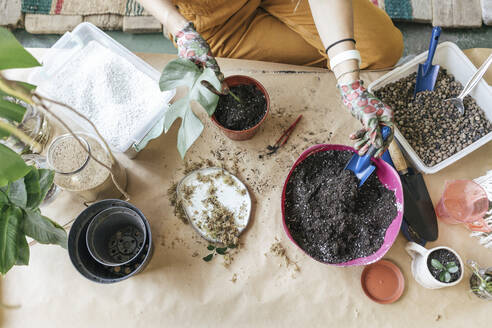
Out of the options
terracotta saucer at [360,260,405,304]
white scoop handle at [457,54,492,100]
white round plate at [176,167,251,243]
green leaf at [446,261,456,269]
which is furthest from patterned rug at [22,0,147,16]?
green leaf at [446,261,456,269]

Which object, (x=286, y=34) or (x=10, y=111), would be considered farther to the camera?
(x=286, y=34)

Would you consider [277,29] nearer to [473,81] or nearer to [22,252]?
[473,81]

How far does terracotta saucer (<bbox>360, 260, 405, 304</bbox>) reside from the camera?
856mm

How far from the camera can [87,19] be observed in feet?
5.35

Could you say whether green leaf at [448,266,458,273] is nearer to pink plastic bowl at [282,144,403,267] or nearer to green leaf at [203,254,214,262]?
pink plastic bowl at [282,144,403,267]

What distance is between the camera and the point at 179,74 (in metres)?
0.80

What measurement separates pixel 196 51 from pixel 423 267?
80 centimetres

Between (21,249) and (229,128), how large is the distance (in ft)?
1.81

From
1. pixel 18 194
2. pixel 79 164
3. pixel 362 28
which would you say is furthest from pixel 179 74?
pixel 362 28

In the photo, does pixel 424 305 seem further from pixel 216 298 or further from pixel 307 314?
pixel 216 298

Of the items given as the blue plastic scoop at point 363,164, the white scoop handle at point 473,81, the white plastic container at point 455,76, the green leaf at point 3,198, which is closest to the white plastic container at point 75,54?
the green leaf at point 3,198

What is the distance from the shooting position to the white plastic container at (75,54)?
95 centimetres

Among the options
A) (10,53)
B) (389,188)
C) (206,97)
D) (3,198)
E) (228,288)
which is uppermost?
(10,53)

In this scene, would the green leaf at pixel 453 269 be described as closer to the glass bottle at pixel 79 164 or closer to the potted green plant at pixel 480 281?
the potted green plant at pixel 480 281
